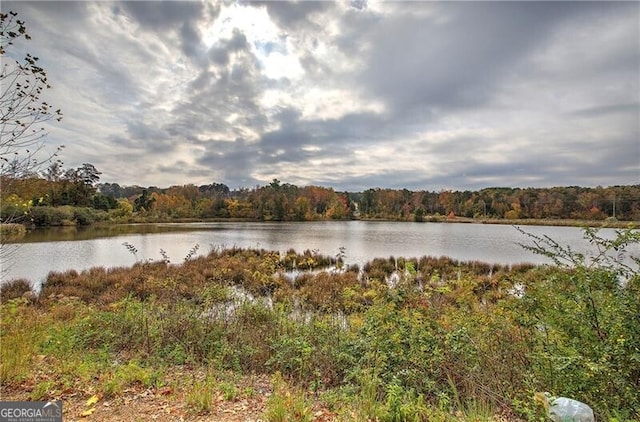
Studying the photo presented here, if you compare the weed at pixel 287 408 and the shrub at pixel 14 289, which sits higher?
the weed at pixel 287 408

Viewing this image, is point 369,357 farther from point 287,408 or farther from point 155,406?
point 155,406

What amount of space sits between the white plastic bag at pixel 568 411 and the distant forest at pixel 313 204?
43.9 meters

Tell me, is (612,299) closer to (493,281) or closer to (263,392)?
(263,392)

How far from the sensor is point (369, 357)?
14.9 ft

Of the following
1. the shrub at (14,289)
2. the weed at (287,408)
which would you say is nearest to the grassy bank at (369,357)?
the weed at (287,408)

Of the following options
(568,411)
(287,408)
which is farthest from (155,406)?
(568,411)

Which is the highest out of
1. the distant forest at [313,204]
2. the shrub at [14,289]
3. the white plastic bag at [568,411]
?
the distant forest at [313,204]

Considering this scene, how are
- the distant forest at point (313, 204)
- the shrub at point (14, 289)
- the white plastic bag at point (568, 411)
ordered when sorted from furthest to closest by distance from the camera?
1. the distant forest at point (313, 204)
2. the shrub at point (14, 289)
3. the white plastic bag at point (568, 411)
